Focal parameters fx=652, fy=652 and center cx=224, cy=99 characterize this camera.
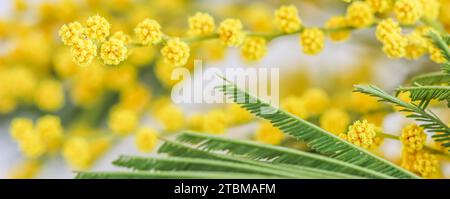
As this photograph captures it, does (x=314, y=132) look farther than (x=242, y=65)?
No

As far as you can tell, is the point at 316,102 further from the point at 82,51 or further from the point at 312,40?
the point at 82,51

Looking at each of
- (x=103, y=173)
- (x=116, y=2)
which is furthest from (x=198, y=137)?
(x=116, y=2)

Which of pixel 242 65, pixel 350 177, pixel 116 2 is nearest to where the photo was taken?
pixel 350 177

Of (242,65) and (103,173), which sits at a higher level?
(242,65)

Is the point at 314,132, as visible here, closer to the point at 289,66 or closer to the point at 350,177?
the point at 350,177

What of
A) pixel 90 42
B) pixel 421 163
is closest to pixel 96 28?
pixel 90 42

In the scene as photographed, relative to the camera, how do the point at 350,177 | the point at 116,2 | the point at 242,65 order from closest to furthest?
the point at 350,177 < the point at 116,2 < the point at 242,65

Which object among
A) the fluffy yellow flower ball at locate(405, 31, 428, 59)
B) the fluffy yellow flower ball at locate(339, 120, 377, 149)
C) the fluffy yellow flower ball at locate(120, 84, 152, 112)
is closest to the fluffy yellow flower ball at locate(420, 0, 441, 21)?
the fluffy yellow flower ball at locate(405, 31, 428, 59)

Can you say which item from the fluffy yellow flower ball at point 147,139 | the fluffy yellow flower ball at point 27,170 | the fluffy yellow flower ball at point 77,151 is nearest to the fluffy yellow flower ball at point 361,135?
the fluffy yellow flower ball at point 147,139
